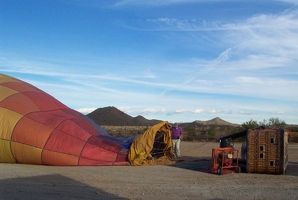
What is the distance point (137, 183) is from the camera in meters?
13.6

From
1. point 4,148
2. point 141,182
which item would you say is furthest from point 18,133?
point 141,182

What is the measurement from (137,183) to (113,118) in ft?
319

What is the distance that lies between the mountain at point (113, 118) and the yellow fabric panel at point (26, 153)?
281ft

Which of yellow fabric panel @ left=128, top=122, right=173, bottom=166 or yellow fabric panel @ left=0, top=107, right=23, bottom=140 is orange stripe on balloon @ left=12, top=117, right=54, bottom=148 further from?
yellow fabric panel @ left=128, top=122, right=173, bottom=166

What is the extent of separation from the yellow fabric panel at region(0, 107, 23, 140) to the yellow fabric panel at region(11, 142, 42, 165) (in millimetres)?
497

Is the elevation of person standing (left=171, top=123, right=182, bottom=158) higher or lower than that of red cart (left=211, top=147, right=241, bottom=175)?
higher

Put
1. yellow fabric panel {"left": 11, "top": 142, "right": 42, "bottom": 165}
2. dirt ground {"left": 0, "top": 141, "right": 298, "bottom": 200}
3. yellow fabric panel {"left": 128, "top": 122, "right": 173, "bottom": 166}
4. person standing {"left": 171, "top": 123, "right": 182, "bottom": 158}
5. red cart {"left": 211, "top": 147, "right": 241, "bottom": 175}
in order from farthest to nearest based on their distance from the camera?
1. person standing {"left": 171, "top": 123, "right": 182, "bottom": 158}
2. yellow fabric panel {"left": 128, "top": 122, "right": 173, "bottom": 166}
3. yellow fabric panel {"left": 11, "top": 142, "right": 42, "bottom": 165}
4. red cart {"left": 211, "top": 147, "right": 241, "bottom": 175}
5. dirt ground {"left": 0, "top": 141, "right": 298, "bottom": 200}

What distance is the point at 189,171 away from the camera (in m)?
17.0

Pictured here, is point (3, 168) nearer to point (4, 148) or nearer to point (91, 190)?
point (4, 148)

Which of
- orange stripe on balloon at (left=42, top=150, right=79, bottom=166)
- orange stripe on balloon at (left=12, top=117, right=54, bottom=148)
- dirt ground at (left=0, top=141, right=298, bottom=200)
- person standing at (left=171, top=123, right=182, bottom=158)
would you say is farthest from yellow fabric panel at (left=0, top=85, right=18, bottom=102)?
person standing at (left=171, top=123, right=182, bottom=158)

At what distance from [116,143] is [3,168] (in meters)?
4.51

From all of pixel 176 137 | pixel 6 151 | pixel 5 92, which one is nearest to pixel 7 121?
pixel 6 151

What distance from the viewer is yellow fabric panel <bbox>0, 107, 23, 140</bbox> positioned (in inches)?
711

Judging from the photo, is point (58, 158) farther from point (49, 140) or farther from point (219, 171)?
point (219, 171)
